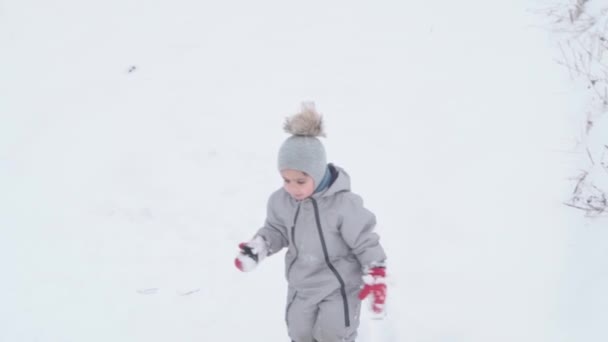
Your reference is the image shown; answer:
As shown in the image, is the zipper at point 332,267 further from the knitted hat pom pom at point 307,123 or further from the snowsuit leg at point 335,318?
the knitted hat pom pom at point 307,123

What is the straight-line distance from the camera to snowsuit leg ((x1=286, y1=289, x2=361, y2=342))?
2514 mm

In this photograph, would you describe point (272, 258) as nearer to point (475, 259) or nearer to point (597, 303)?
point (475, 259)

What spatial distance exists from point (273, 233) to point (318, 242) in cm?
29

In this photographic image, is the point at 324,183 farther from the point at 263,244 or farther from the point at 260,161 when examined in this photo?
the point at 260,161

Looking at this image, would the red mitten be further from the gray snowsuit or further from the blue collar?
the blue collar

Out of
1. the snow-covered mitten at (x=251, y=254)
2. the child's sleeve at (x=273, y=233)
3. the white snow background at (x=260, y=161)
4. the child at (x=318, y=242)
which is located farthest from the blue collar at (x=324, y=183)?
the white snow background at (x=260, y=161)

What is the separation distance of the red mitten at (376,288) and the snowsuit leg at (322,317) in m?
0.20

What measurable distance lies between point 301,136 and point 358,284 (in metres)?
0.76

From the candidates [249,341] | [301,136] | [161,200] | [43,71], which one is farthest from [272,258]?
[43,71]

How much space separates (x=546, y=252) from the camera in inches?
135

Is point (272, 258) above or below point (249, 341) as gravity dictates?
above

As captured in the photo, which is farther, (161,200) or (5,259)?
(161,200)

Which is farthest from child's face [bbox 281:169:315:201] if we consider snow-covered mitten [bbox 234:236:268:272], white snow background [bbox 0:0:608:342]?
white snow background [bbox 0:0:608:342]

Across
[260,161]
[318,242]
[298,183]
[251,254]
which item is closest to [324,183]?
[298,183]
